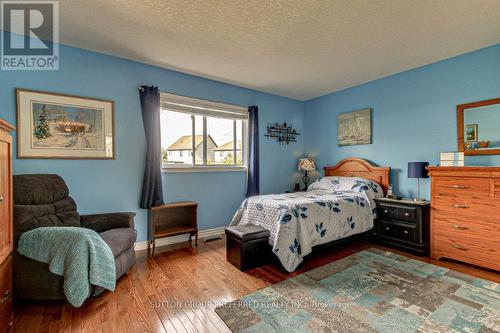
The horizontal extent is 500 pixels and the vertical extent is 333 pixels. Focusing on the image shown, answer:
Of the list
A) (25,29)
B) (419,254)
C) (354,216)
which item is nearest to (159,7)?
(25,29)

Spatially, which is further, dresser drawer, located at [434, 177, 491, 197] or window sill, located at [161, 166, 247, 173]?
window sill, located at [161, 166, 247, 173]

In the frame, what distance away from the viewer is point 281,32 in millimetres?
2410

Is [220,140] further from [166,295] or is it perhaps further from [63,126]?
[166,295]

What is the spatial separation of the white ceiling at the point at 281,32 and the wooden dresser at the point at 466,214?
1.53 m

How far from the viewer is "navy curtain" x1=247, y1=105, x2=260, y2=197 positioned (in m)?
4.12

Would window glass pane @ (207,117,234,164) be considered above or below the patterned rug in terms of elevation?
above

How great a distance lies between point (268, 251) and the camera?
264cm

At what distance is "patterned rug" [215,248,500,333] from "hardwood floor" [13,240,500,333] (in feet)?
0.57

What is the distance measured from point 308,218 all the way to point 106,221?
2.31 m

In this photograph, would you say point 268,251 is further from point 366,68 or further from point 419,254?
point 366,68

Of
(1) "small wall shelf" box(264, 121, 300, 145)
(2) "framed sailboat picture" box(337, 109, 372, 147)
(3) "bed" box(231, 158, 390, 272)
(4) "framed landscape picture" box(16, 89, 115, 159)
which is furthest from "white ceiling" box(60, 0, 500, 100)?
(3) "bed" box(231, 158, 390, 272)

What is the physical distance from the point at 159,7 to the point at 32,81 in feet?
5.78

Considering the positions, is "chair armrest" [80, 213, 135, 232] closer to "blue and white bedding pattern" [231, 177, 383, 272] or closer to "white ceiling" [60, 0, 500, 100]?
Answer: "blue and white bedding pattern" [231, 177, 383, 272]

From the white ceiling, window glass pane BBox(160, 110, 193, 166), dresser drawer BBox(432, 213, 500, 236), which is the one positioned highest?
the white ceiling
